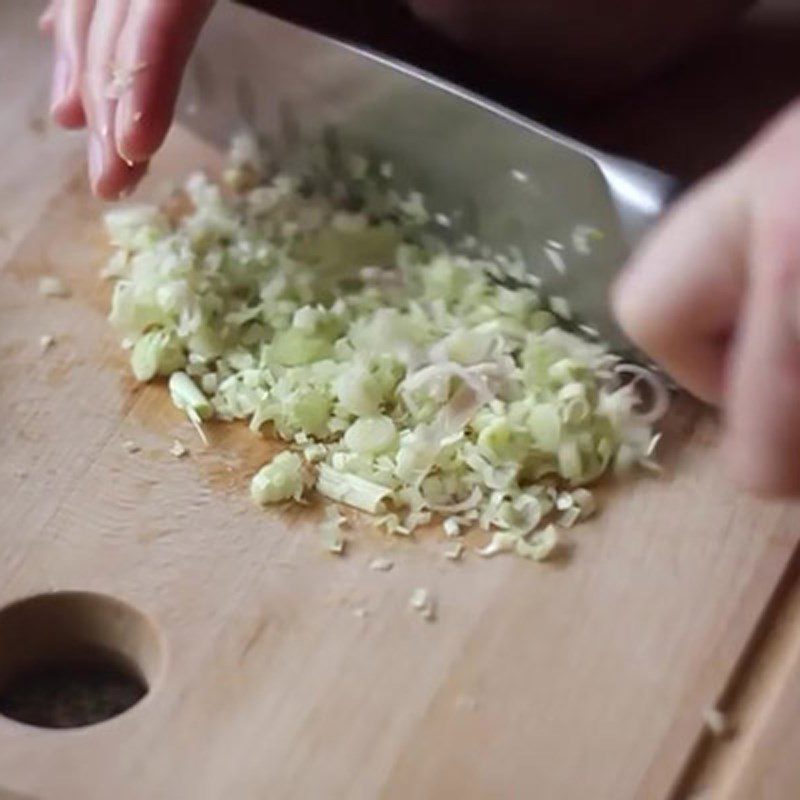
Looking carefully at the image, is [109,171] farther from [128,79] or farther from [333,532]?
[333,532]

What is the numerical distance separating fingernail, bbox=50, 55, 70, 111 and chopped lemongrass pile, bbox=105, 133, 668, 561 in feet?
0.23

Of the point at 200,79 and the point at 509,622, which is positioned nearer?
the point at 509,622

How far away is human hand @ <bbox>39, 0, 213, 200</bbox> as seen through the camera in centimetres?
98

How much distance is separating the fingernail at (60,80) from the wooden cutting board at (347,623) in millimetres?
158

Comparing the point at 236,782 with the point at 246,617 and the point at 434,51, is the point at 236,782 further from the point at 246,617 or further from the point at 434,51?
the point at 434,51

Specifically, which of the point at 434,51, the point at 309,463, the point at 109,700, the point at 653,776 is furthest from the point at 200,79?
the point at 653,776

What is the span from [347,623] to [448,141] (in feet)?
0.89

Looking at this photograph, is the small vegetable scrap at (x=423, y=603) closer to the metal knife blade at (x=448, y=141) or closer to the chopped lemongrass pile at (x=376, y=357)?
the chopped lemongrass pile at (x=376, y=357)

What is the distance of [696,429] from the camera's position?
96 centimetres

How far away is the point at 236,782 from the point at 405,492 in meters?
0.18

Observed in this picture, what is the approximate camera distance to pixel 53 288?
1.04 meters

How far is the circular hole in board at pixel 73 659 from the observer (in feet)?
2.93

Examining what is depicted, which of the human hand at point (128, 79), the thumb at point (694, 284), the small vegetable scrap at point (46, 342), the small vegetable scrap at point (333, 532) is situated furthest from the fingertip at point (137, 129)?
the thumb at point (694, 284)

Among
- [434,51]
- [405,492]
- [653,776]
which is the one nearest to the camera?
[653,776]
